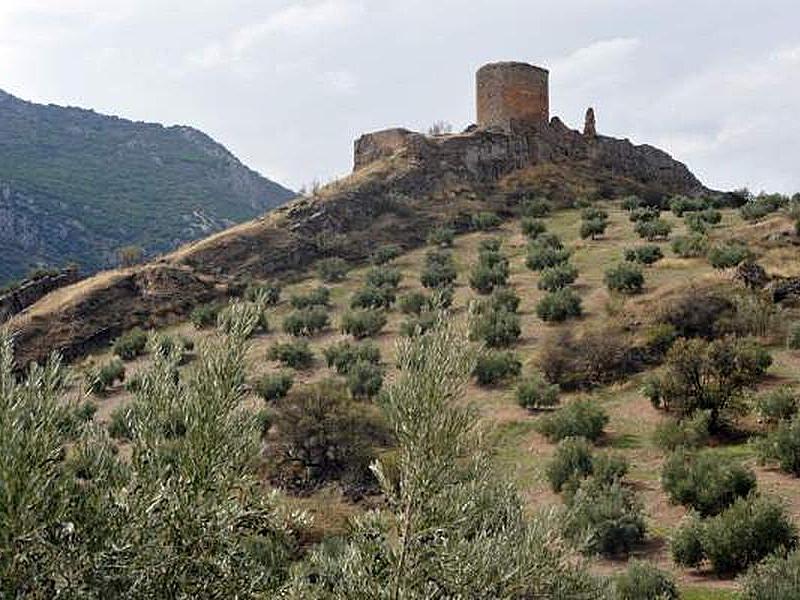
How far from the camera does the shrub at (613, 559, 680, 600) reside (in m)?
10.9

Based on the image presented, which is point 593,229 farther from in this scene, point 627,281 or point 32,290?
point 32,290

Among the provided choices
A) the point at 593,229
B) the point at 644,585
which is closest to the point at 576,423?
the point at 644,585

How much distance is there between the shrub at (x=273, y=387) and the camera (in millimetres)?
23884

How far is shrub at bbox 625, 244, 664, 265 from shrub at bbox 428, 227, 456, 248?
397 inches

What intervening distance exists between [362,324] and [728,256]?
1290 centimetres

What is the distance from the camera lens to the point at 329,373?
26.5 meters

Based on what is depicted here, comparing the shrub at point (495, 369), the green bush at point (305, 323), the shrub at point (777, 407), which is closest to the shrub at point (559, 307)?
the shrub at point (495, 369)

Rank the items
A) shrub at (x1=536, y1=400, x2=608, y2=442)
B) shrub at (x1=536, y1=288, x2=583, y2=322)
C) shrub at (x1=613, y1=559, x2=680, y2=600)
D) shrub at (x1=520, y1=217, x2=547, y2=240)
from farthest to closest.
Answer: shrub at (x1=520, y1=217, x2=547, y2=240), shrub at (x1=536, y1=288, x2=583, y2=322), shrub at (x1=536, y1=400, x2=608, y2=442), shrub at (x1=613, y1=559, x2=680, y2=600)

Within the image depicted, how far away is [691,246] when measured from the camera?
31.0 m

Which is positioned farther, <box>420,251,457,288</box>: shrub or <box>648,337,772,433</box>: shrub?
<box>420,251,457,288</box>: shrub

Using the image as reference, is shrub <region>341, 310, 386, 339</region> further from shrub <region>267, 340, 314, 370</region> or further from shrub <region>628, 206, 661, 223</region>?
shrub <region>628, 206, 661, 223</region>

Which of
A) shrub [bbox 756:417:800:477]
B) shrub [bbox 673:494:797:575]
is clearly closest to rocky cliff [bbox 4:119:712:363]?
shrub [bbox 756:417:800:477]

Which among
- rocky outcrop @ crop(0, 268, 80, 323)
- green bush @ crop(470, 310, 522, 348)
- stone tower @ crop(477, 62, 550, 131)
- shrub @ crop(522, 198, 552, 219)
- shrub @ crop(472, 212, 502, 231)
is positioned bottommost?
green bush @ crop(470, 310, 522, 348)

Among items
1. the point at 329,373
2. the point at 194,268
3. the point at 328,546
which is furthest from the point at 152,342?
the point at 194,268
